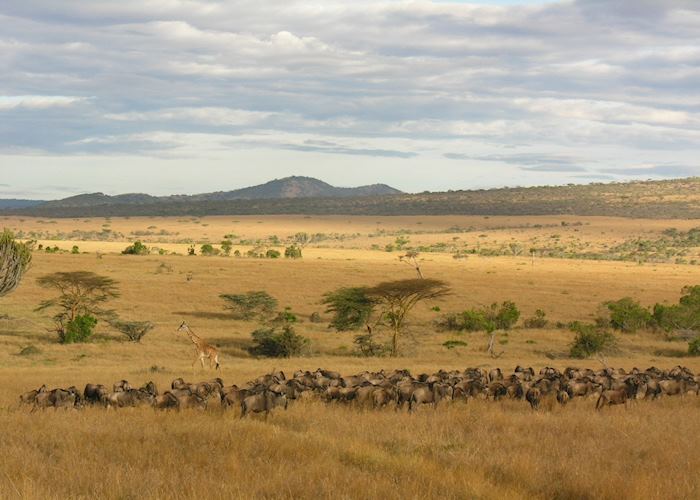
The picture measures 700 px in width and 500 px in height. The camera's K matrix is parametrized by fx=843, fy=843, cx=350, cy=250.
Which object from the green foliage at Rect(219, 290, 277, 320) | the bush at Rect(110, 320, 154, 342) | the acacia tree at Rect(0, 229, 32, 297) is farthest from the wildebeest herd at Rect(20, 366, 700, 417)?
the green foliage at Rect(219, 290, 277, 320)

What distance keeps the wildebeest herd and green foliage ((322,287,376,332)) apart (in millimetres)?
19501

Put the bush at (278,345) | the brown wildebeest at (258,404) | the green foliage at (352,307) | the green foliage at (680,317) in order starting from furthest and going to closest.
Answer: the green foliage at (680,317), the green foliage at (352,307), the bush at (278,345), the brown wildebeest at (258,404)

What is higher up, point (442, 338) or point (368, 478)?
point (368, 478)

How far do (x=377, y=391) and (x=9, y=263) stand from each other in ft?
93.2

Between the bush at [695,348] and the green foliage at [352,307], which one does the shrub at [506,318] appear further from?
the bush at [695,348]

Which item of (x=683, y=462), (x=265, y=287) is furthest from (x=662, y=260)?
(x=683, y=462)

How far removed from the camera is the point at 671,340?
147 ft

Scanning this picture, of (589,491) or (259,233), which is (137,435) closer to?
(589,491)

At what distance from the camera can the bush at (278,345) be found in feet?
120

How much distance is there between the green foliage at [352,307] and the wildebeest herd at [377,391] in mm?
19501

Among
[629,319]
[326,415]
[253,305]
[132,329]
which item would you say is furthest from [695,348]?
[326,415]

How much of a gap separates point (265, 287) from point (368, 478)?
54.5 m

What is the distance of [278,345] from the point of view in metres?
36.8

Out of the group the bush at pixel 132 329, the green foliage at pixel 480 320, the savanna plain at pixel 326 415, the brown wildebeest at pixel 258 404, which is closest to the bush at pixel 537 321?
the savanna plain at pixel 326 415
